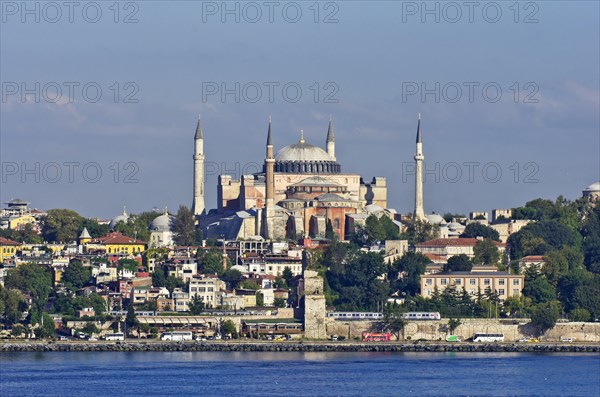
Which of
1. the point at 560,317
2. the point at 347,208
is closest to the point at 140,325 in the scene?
the point at 560,317

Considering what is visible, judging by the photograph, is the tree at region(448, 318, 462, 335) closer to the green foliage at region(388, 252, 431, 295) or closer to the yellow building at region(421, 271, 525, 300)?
the yellow building at region(421, 271, 525, 300)

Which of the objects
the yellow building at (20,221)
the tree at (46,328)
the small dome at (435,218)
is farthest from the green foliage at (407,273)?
the yellow building at (20,221)

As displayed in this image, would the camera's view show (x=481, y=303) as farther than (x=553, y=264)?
No

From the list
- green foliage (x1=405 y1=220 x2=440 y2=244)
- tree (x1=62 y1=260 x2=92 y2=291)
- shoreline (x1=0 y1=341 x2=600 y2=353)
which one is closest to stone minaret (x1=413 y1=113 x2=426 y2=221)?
green foliage (x1=405 y1=220 x2=440 y2=244)

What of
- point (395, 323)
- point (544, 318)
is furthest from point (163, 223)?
point (544, 318)

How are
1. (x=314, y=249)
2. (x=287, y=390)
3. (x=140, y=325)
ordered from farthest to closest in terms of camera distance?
(x=314, y=249) < (x=140, y=325) < (x=287, y=390)

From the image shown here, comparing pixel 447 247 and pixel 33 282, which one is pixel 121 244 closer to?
pixel 33 282

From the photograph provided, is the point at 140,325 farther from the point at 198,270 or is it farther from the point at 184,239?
the point at 184,239

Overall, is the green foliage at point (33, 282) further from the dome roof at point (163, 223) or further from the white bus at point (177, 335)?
the dome roof at point (163, 223)
